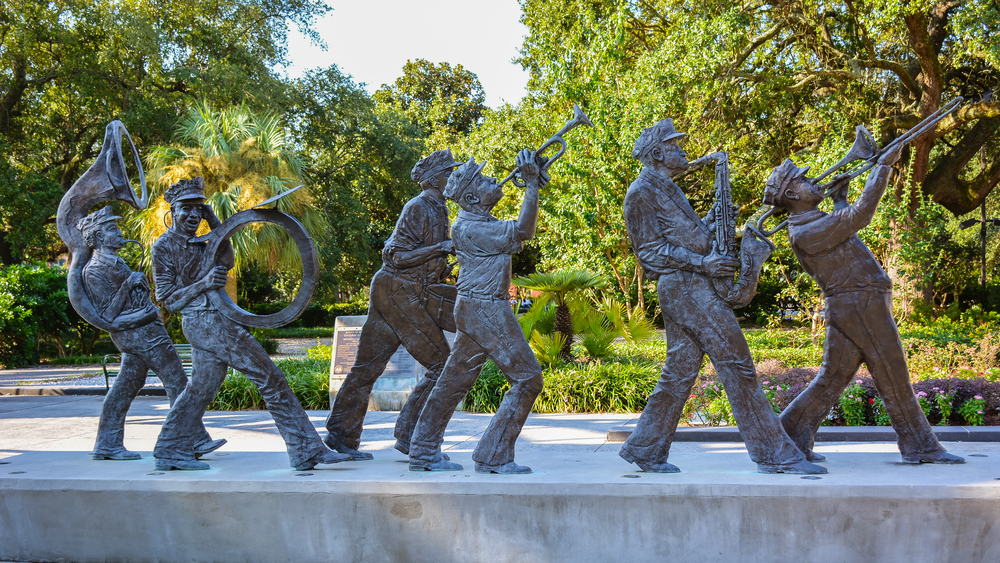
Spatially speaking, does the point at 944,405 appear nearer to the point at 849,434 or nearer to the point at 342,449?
the point at 849,434

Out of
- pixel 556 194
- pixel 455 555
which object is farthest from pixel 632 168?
pixel 455 555

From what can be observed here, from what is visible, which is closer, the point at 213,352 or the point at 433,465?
the point at 433,465

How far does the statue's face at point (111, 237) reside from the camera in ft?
19.8

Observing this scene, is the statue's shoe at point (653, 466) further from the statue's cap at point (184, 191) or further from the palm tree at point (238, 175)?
the palm tree at point (238, 175)

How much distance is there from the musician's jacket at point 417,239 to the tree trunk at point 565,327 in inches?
231

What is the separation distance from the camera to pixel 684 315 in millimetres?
4609

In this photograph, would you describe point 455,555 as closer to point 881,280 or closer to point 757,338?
point 881,280

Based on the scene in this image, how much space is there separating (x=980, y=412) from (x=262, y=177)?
13057mm

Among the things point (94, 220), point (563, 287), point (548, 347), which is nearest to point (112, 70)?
point (563, 287)

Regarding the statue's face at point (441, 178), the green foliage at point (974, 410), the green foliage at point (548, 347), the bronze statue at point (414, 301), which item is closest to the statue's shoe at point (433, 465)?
the bronze statue at point (414, 301)

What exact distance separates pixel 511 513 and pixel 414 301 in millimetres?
1740

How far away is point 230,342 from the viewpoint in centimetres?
514

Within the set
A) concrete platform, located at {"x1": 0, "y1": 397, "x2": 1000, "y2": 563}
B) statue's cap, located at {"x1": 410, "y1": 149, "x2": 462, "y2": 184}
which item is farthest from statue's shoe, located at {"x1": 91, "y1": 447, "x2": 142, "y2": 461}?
statue's cap, located at {"x1": 410, "y1": 149, "x2": 462, "y2": 184}

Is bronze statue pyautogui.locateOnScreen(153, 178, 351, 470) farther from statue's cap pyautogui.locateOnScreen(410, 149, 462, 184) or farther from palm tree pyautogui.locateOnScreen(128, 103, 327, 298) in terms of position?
palm tree pyautogui.locateOnScreen(128, 103, 327, 298)
